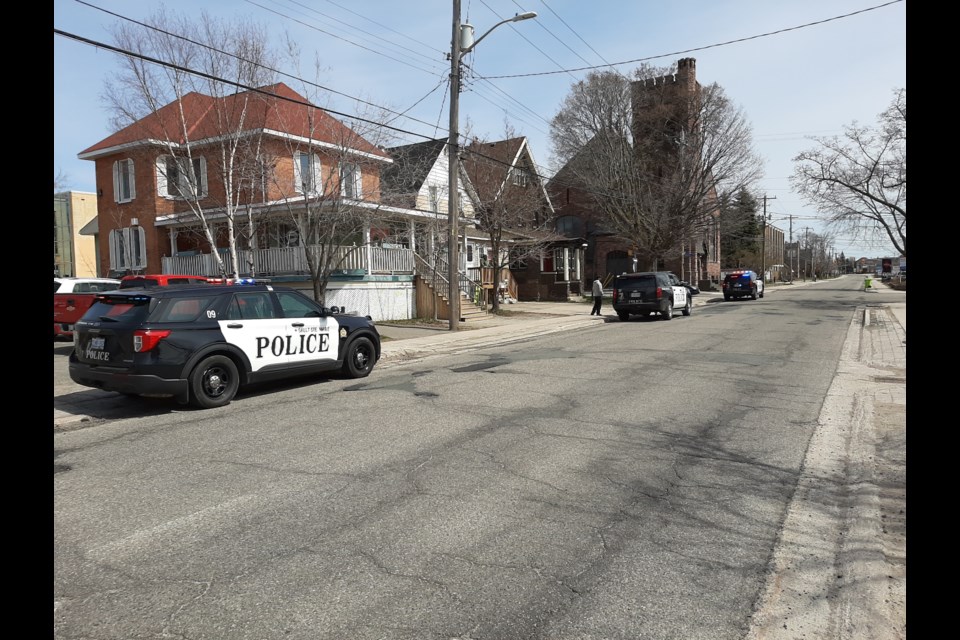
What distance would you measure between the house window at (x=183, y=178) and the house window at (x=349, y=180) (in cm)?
466

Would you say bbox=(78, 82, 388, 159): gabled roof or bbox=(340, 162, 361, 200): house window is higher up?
bbox=(78, 82, 388, 159): gabled roof

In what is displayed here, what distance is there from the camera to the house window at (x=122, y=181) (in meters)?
27.5

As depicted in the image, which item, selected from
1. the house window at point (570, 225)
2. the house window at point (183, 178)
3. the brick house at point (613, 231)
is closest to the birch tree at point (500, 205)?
the house window at point (183, 178)

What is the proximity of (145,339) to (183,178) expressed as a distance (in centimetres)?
1408

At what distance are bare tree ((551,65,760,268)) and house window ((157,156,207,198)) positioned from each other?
2533 cm

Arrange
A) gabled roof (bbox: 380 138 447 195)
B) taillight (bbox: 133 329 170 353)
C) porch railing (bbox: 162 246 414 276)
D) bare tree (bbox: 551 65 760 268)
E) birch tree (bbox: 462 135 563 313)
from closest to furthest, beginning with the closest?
taillight (bbox: 133 329 170 353)
gabled roof (bbox: 380 138 447 195)
porch railing (bbox: 162 246 414 276)
birch tree (bbox: 462 135 563 313)
bare tree (bbox: 551 65 760 268)

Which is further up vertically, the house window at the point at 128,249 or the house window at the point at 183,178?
the house window at the point at 183,178

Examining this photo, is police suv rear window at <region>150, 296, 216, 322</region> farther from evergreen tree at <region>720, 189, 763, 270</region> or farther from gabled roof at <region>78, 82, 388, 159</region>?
evergreen tree at <region>720, 189, 763, 270</region>

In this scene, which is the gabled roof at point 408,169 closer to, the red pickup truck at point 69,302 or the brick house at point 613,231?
the red pickup truck at point 69,302

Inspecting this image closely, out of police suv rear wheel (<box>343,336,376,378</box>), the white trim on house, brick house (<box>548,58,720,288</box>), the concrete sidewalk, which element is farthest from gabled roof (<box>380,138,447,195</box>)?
brick house (<box>548,58,720,288</box>)

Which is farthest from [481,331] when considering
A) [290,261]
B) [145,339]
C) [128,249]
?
[128,249]

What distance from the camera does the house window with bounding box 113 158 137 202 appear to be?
27.5m

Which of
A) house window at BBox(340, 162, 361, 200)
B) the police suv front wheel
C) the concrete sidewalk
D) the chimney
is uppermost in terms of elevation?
the chimney
